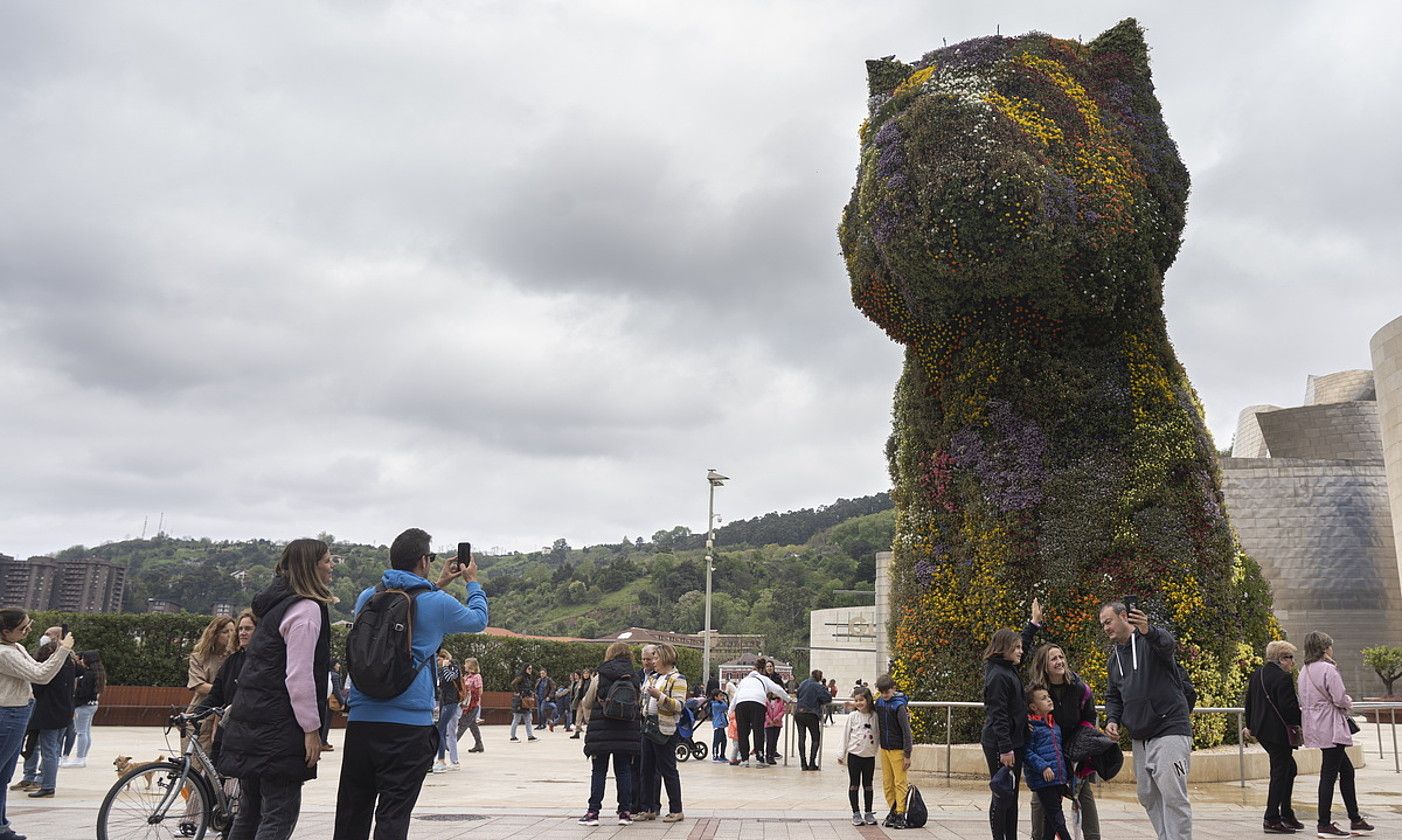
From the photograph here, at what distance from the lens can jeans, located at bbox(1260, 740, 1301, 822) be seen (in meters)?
8.63

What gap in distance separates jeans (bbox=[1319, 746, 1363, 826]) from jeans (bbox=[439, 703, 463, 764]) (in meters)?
10.6

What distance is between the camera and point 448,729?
14.7 meters

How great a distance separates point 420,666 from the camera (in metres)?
5.05

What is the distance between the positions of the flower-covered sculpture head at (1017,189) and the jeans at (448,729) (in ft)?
27.9

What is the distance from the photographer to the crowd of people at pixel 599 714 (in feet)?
15.9

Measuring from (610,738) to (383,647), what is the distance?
4407 millimetres

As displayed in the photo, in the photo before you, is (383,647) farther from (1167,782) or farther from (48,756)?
(48,756)

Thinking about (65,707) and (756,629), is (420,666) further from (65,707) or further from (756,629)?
(756,629)

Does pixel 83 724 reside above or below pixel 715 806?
above

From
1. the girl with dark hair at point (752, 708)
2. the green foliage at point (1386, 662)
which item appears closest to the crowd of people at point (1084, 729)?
the girl with dark hair at point (752, 708)

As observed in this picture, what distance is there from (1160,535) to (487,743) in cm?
1617

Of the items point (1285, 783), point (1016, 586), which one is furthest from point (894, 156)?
point (1285, 783)

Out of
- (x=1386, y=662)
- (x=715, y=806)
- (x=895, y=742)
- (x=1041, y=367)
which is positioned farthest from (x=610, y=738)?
(x=1386, y=662)

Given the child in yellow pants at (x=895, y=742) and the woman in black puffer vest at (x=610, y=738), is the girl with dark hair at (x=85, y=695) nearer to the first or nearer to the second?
the woman in black puffer vest at (x=610, y=738)
